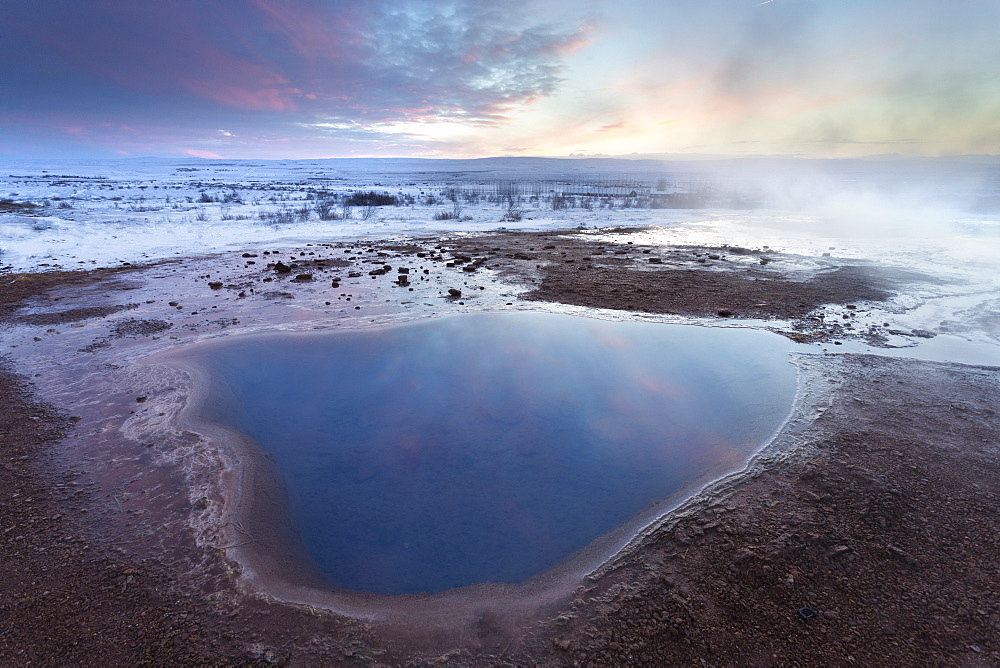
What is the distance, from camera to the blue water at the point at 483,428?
362cm

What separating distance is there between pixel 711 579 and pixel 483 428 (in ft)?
8.83

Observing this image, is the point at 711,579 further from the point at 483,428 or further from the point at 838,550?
the point at 483,428

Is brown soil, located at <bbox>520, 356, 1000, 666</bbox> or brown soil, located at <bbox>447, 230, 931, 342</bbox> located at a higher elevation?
brown soil, located at <bbox>447, 230, 931, 342</bbox>

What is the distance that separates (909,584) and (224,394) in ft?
23.0

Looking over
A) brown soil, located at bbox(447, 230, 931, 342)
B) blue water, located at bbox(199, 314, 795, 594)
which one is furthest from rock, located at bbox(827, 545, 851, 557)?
brown soil, located at bbox(447, 230, 931, 342)

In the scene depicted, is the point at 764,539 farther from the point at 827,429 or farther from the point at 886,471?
the point at 827,429

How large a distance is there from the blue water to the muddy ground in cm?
51

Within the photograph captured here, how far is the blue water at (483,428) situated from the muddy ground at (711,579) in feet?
1.68

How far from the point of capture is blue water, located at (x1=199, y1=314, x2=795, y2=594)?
A: 362cm

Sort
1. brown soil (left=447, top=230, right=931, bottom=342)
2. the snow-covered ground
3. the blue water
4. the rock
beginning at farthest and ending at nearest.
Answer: the snow-covered ground → brown soil (left=447, top=230, right=931, bottom=342) → the blue water → the rock

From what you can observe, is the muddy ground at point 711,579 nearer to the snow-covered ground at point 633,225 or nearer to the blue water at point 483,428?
the blue water at point 483,428

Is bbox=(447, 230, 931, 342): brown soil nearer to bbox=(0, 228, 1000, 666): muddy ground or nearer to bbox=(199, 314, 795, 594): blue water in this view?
bbox=(199, 314, 795, 594): blue water

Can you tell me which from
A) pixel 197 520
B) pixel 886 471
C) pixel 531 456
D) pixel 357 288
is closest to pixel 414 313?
pixel 357 288

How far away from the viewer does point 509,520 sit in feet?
12.5
